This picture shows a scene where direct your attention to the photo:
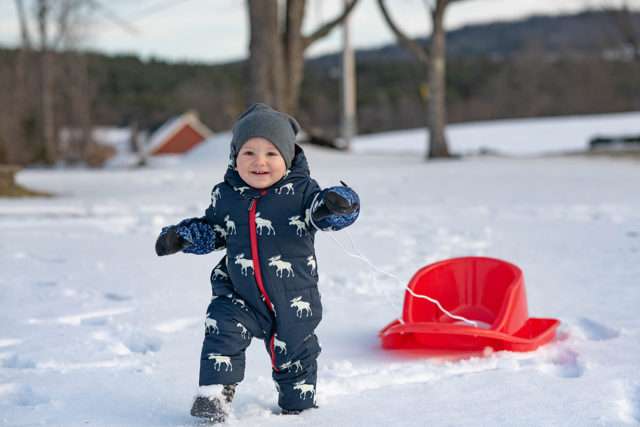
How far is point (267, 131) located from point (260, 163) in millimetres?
108

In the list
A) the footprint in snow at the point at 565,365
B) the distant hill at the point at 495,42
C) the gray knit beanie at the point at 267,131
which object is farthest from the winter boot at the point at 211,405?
the distant hill at the point at 495,42

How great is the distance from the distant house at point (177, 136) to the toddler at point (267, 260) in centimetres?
3513

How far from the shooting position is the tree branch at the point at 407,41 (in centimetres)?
1309

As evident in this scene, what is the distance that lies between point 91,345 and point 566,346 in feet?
6.38

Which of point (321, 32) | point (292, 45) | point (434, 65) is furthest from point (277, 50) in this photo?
point (434, 65)

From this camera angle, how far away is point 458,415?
7.04 ft

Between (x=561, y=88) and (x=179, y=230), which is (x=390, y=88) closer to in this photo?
(x=561, y=88)

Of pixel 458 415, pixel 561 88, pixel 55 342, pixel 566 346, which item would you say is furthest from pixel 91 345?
pixel 561 88

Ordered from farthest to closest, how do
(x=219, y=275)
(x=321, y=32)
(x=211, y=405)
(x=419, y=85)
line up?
(x=419, y=85) → (x=321, y=32) → (x=219, y=275) → (x=211, y=405)

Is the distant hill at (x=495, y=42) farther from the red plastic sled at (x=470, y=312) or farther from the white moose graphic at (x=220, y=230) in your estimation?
the white moose graphic at (x=220, y=230)

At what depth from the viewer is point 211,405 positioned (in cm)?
209

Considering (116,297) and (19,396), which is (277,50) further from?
(19,396)

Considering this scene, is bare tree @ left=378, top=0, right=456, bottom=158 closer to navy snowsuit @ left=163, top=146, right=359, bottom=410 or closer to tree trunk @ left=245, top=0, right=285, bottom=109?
tree trunk @ left=245, top=0, right=285, bottom=109

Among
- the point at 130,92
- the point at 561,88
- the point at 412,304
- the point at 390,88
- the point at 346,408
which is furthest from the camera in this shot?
the point at 390,88
